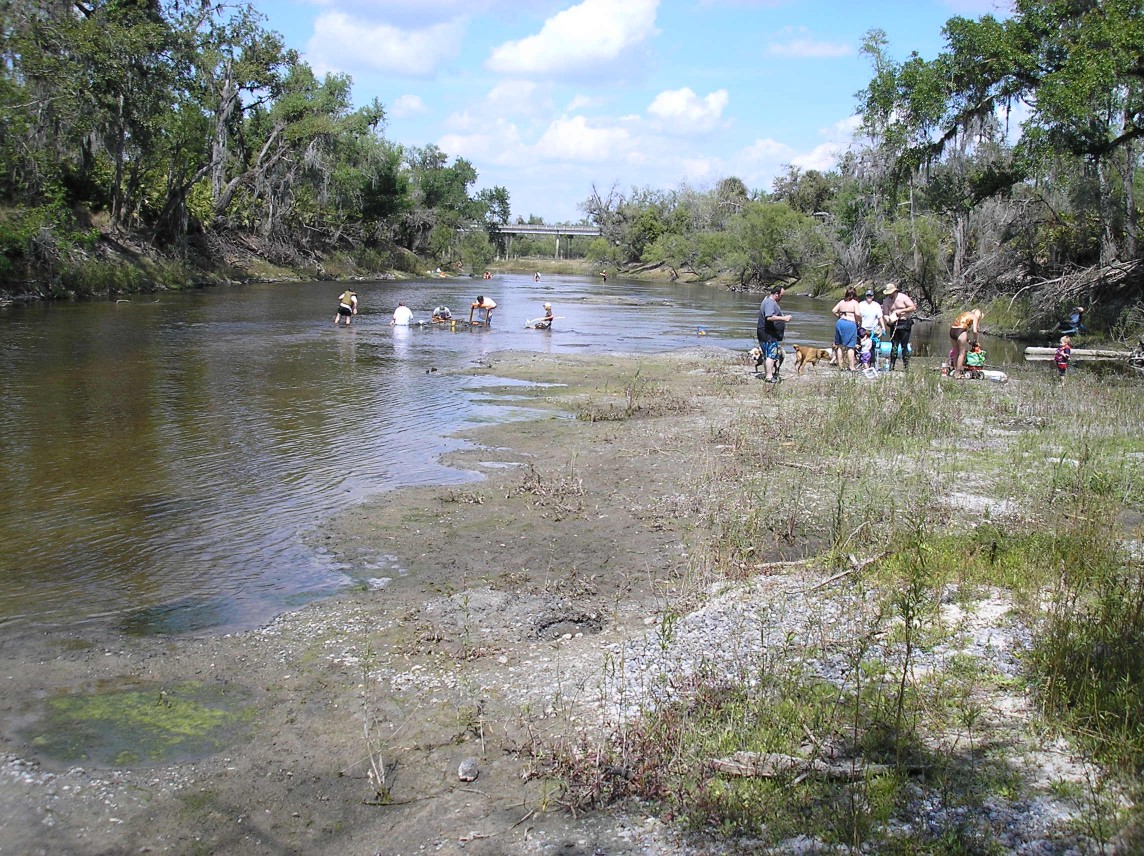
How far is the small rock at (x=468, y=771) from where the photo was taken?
16.8ft

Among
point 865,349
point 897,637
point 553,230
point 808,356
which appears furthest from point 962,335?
point 553,230

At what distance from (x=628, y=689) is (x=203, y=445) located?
10.1 meters

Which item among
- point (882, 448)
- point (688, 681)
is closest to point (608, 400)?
point (882, 448)

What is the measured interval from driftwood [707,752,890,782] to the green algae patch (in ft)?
10.1

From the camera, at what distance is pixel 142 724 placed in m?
5.85

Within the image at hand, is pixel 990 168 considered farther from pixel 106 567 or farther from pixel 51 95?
pixel 51 95

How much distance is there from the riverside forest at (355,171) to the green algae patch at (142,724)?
25.5 m

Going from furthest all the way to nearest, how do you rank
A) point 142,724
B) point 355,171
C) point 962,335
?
point 355,171
point 962,335
point 142,724

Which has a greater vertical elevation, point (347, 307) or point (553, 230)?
point (553, 230)

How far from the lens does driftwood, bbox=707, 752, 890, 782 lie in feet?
15.5

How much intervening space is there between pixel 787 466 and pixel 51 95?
36.9 m

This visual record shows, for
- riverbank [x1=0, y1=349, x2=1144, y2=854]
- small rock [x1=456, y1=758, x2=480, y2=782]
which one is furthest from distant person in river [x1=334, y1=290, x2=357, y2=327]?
small rock [x1=456, y1=758, x2=480, y2=782]

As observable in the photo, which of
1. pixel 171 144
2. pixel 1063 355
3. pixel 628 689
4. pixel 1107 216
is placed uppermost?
pixel 171 144

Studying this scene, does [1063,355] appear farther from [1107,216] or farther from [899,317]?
[1107,216]
